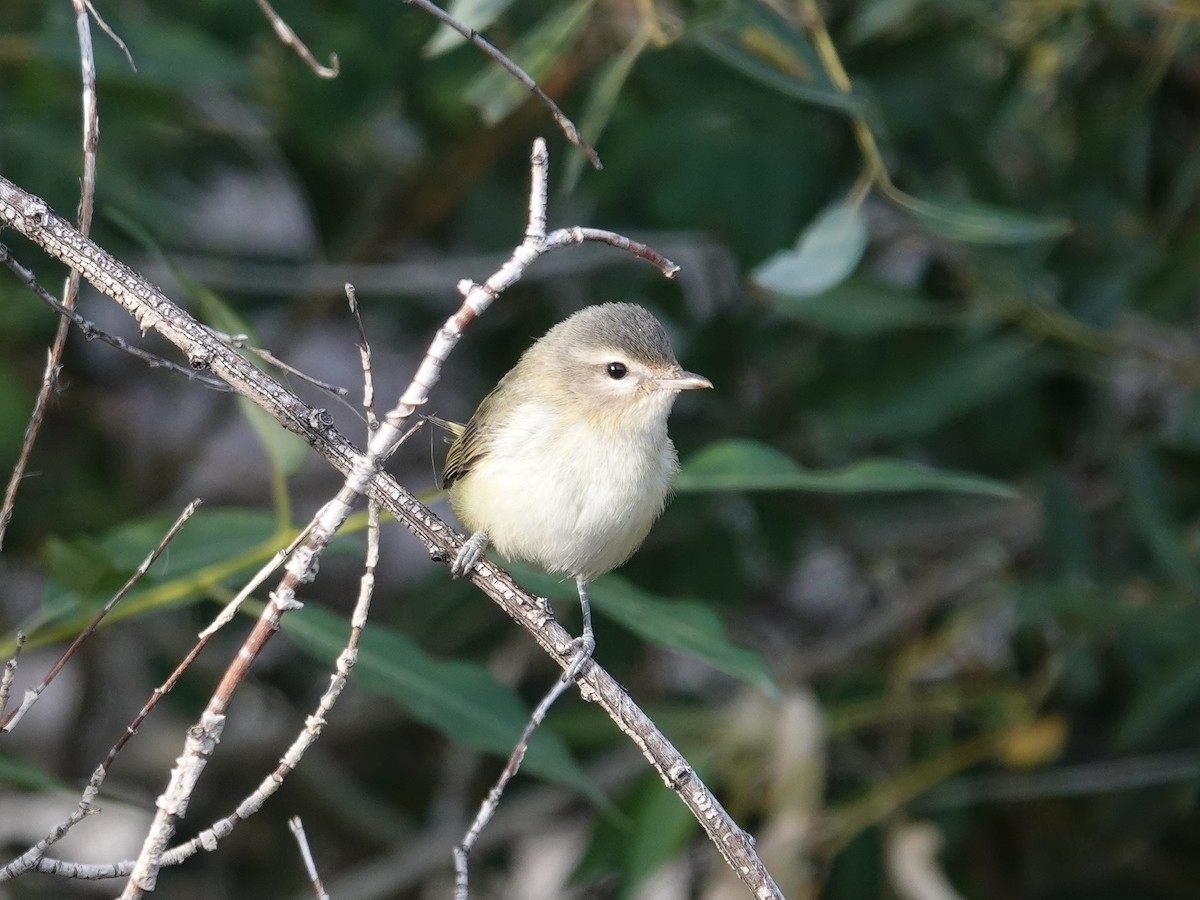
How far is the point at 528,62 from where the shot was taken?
3193mm

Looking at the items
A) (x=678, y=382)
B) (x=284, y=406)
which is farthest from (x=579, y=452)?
(x=284, y=406)

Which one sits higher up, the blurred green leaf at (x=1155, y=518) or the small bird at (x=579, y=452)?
the blurred green leaf at (x=1155, y=518)

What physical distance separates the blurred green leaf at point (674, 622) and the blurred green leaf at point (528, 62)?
3.41 ft

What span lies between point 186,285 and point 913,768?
124 inches

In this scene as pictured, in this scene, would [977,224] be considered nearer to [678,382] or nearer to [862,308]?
[678,382]

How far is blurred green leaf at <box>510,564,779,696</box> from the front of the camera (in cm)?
285

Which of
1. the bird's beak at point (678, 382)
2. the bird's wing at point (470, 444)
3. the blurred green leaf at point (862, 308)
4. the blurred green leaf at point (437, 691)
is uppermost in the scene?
the blurred green leaf at point (862, 308)

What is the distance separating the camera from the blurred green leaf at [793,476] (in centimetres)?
280

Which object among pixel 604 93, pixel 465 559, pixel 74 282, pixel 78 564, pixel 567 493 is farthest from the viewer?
pixel 604 93

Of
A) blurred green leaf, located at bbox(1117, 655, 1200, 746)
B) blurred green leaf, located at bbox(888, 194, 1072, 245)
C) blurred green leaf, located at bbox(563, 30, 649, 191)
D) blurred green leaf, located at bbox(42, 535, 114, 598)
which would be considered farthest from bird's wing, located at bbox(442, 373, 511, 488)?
blurred green leaf, located at bbox(1117, 655, 1200, 746)

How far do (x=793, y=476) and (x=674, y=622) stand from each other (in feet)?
1.37

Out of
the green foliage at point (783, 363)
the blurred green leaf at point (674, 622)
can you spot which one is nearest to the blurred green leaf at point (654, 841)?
the green foliage at point (783, 363)

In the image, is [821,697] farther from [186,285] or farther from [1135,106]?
[186,285]

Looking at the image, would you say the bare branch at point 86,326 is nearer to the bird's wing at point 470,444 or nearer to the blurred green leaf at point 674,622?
the blurred green leaf at point 674,622
